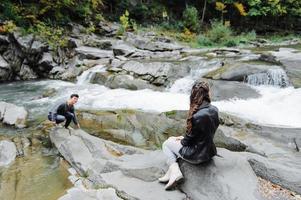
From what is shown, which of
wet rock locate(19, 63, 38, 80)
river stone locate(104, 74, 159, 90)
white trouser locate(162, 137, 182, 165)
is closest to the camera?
white trouser locate(162, 137, 182, 165)

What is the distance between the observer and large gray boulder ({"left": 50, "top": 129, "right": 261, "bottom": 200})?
469cm

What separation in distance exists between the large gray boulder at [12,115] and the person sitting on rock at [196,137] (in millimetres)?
6763

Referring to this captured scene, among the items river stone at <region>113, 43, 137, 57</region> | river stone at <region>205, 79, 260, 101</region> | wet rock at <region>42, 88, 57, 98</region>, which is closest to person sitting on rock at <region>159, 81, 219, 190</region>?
river stone at <region>205, 79, 260, 101</region>

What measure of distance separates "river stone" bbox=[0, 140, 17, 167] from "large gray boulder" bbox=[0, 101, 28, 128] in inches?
87.2

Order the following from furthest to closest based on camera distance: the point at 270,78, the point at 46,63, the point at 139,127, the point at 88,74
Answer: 1. the point at 46,63
2. the point at 88,74
3. the point at 270,78
4. the point at 139,127

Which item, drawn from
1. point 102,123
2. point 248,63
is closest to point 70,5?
point 248,63

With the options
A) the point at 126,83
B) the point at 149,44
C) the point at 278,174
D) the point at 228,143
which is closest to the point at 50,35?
the point at 149,44

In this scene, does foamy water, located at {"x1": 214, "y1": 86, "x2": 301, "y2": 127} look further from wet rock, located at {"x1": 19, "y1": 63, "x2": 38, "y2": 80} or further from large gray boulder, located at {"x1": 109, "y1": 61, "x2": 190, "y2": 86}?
wet rock, located at {"x1": 19, "y1": 63, "x2": 38, "y2": 80}

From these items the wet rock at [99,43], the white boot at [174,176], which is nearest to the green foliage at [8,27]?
the wet rock at [99,43]

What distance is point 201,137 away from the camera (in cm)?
473

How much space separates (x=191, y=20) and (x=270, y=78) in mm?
17289

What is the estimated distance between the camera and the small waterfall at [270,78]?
13742 mm

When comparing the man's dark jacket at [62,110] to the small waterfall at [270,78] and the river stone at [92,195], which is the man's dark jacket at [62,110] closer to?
the river stone at [92,195]

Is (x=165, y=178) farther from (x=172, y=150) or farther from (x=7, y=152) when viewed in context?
(x=7, y=152)
